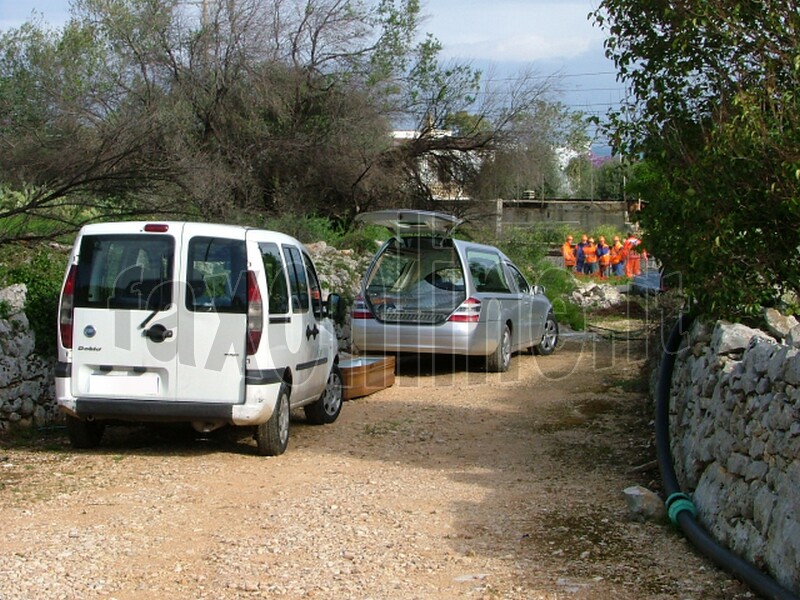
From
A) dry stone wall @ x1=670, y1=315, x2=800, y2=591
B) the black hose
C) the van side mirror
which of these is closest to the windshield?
the van side mirror

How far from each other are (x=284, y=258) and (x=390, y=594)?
458 cm

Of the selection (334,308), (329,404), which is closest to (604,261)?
(329,404)

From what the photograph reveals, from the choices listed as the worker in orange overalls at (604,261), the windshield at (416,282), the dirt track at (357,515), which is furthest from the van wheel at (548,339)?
the worker in orange overalls at (604,261)

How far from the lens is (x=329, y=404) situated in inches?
429

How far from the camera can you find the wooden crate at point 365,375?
12367 millimetres

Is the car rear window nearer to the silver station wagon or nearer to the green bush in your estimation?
the green bush

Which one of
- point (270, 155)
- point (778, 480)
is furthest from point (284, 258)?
point (270, 155)

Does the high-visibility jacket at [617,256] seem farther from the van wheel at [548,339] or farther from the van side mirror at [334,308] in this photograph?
the van side mirror at [334,308]

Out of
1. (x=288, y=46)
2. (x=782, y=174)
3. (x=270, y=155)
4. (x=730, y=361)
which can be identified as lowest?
(x=730, y=361)

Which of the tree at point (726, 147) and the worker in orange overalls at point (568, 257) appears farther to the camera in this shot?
the worker in orange overalls at point (568, 257)

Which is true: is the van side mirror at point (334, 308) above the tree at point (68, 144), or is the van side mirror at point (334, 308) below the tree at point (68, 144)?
below

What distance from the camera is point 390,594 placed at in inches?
217

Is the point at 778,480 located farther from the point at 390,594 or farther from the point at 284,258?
the point at 284,258

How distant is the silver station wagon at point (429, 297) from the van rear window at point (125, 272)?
538 cm
